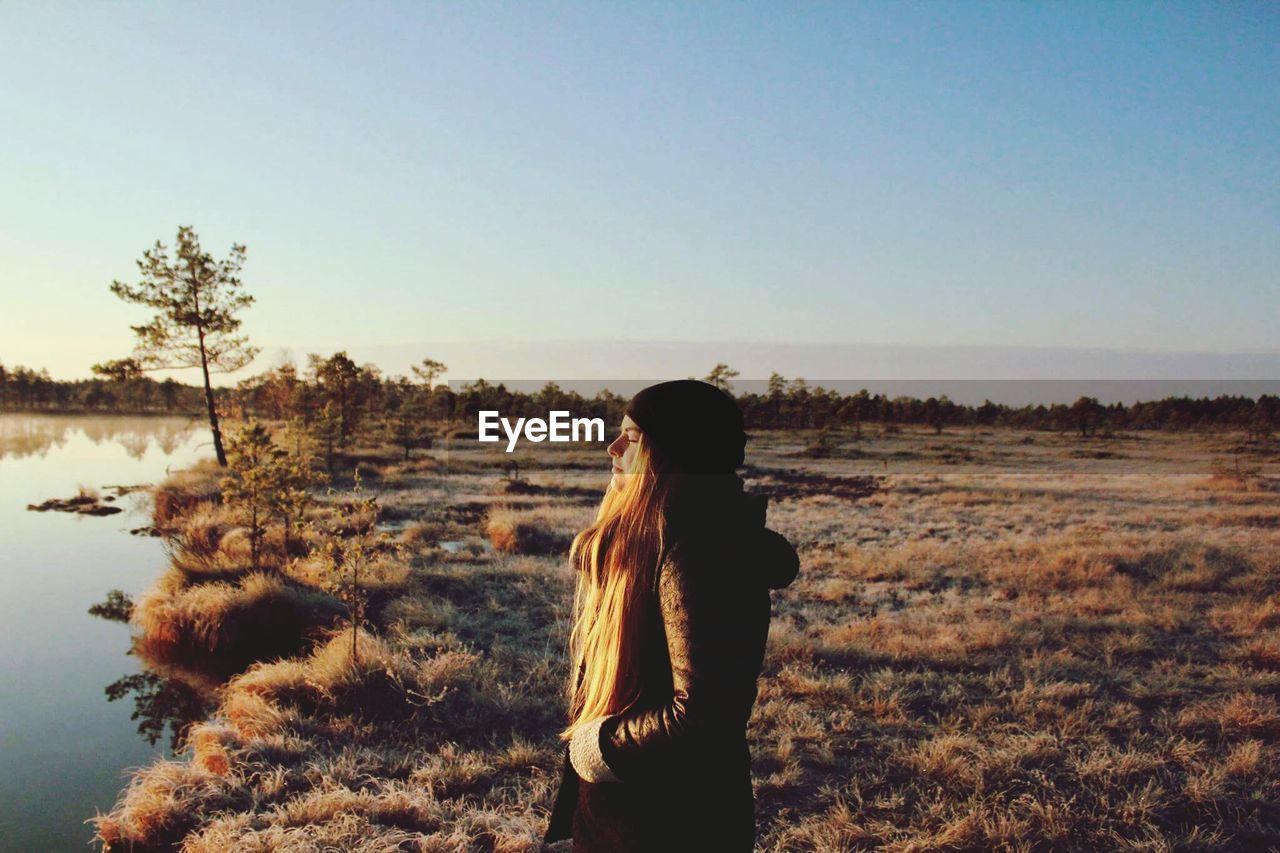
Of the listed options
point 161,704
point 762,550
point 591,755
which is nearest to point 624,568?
point 762,550

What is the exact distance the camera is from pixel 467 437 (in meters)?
46.0

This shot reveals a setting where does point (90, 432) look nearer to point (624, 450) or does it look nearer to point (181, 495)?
point (181, 495)

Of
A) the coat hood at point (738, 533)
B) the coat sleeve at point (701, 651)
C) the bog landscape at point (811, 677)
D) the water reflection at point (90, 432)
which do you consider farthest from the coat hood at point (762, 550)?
the water reflection at point (90, 432)

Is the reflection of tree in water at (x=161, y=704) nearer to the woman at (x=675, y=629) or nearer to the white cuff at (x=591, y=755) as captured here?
the white cuff at (x=591, y=755)

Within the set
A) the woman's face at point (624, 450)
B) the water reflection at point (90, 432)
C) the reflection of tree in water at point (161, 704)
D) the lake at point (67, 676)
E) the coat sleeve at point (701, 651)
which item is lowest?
the lake at point (67, 676)

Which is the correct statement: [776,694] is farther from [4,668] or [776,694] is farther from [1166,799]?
[4,668]

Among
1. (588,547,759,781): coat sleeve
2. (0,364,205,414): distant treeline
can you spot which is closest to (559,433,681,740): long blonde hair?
(588,547,759,781): coat sleeve

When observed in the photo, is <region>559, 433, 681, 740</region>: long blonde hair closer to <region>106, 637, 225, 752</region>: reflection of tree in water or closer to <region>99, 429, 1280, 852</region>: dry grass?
<region>99, 429, 1280, 852</region>: dry grass

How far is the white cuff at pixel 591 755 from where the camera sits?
1.95 meters

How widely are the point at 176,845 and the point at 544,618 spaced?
204 inches

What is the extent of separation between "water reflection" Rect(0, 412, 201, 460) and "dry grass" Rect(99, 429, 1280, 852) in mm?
32073

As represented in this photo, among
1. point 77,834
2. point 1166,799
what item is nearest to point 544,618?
point 77,834

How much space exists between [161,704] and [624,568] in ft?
29.5

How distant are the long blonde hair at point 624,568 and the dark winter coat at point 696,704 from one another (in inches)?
1.8
